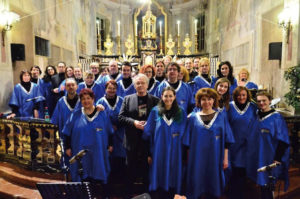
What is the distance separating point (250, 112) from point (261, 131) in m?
0.31

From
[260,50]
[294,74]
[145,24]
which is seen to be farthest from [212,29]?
[294,74]

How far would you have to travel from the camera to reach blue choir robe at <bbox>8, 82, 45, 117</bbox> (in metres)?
5.41

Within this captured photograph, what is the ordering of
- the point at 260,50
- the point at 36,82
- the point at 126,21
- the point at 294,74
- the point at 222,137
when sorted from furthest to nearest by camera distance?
the point at 126,21 < the point at 260,50 < the point at 36,82 < the point at 294,74 < the point at 222,137

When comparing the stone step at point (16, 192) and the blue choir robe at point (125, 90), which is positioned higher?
the blue choir robe at point (125, 90)

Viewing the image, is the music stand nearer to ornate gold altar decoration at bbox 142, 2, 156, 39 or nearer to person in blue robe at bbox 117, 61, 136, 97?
person in blue robe at bbox 117, 61, 136, 97

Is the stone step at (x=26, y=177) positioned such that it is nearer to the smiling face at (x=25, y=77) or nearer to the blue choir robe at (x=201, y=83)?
the smiling face at (x=25, y=77)

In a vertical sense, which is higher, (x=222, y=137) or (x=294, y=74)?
(x=294, y=74)

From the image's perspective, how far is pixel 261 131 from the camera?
3285 millimetres

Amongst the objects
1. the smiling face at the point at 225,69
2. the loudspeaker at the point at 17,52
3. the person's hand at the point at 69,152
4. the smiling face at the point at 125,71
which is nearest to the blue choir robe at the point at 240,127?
the smiling face at the point at 225,69

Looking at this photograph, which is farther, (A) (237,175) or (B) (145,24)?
(B) (145,24)

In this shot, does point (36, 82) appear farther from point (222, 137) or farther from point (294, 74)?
point (294, 74)

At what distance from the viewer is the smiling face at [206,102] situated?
292 centimetres

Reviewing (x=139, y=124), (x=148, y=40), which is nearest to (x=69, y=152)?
(x=139, y=124)

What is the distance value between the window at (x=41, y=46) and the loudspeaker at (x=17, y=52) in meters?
1.01
